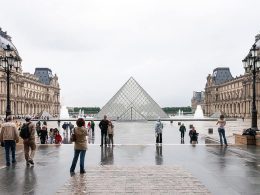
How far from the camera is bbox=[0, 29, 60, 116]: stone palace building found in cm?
9094

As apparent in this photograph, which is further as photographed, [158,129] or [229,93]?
[229,93]

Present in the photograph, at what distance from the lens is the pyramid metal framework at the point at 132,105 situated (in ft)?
209

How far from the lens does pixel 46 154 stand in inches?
518

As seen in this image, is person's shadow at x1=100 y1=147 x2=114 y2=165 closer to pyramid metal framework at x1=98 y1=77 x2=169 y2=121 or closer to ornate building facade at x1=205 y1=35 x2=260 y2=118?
pyramid metal framework at x1=98 y1=77 x2=169 y2=121

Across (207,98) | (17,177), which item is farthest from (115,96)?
(207,98)

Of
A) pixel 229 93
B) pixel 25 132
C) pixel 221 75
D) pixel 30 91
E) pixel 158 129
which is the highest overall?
pixel 221 75

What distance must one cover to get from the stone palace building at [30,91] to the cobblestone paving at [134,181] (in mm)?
60277

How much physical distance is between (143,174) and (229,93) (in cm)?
11708

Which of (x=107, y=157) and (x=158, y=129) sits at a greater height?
(x=158, y=129)

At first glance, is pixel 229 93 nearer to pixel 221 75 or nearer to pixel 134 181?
pixel 221 75

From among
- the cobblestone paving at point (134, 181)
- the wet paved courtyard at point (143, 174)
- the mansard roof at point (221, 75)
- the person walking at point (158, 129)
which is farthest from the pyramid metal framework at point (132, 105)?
the mansard roof at point (221, 75)

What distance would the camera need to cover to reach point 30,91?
11606 cm

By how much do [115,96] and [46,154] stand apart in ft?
168

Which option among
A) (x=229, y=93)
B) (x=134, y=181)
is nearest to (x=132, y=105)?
(x=134, y=181)
